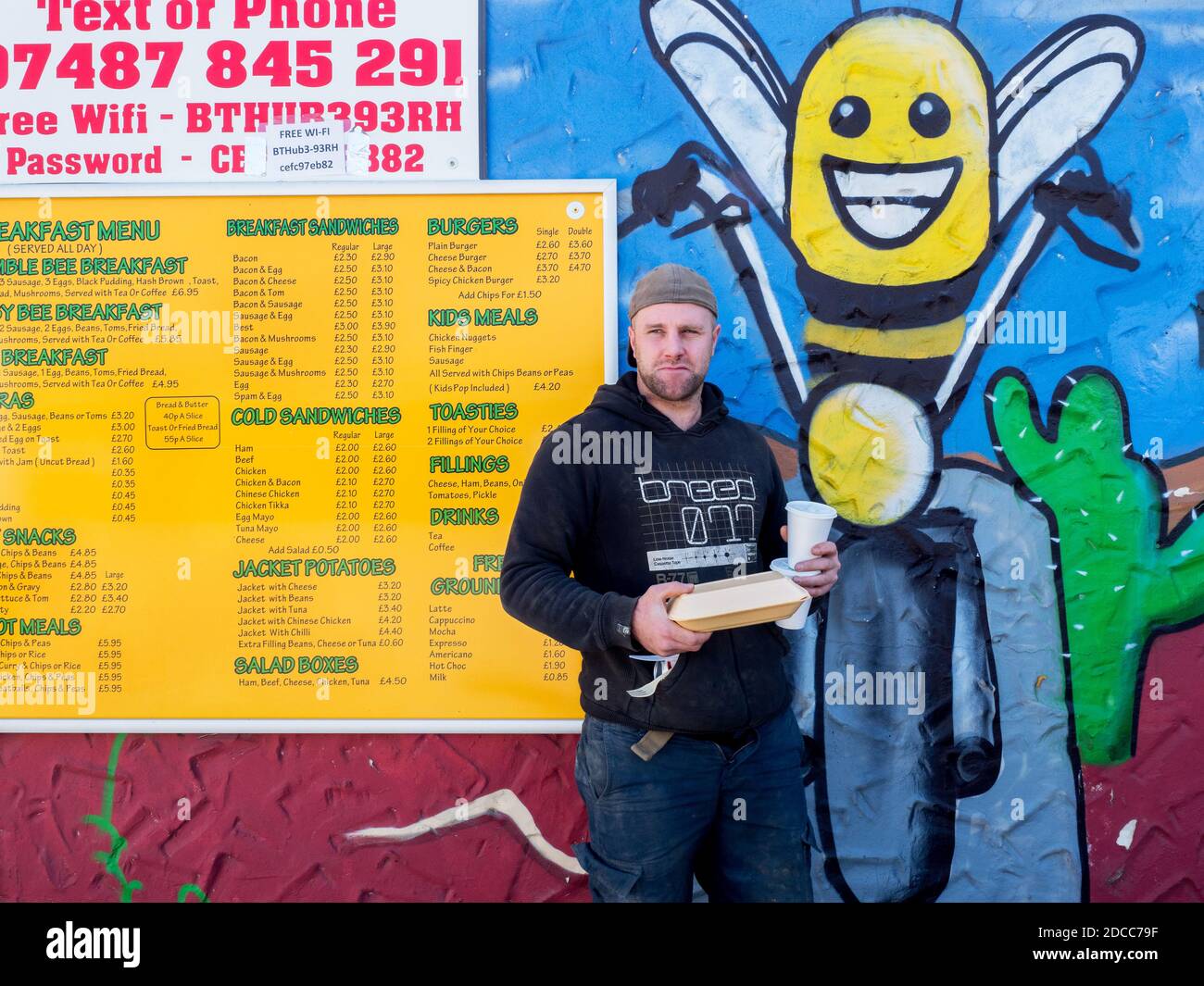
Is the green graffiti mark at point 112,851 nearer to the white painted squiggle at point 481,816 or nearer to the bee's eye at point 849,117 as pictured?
the white painted squiggle at point 481,816

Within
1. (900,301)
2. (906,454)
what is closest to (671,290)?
(900,301)

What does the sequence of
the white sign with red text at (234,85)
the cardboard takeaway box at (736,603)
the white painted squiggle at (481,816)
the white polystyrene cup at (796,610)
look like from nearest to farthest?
the cardboard takeaway box at (736,603) → the white polystyrene cup at (796,610) → the white sign with red text at (234,85) → the white painted squiggle at (481,816)

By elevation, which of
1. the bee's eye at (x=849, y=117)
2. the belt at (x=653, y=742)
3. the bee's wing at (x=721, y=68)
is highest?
the bee's wing at (x=721, y=68)

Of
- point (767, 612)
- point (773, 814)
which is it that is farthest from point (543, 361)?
point (773, 814)

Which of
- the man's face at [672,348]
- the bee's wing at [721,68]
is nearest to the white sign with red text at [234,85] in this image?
the bee's wing at [721,68]

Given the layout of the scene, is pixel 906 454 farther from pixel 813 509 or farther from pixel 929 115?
pixel 929 115

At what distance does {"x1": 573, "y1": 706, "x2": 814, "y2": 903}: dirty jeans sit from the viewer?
2.39 meters

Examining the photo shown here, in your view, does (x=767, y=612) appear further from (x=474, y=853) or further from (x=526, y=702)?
(x=474, y=853)

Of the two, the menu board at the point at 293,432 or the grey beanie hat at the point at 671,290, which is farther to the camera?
the menu board at the point at 293,432

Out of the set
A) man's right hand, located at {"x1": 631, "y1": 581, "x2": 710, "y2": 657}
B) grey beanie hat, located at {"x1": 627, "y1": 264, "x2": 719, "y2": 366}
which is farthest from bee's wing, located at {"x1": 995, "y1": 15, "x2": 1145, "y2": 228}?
man's right hand, located at {"x1": 631, "y1": 581, "x2": 710, "y2": 657}

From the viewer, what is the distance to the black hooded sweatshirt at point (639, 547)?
2383 mm

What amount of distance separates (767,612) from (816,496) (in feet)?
3.27

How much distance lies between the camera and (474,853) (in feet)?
10.4

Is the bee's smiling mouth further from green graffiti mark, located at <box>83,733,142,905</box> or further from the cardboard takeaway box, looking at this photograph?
green graffiti mark, located at <box>83,733,142,905</box>
